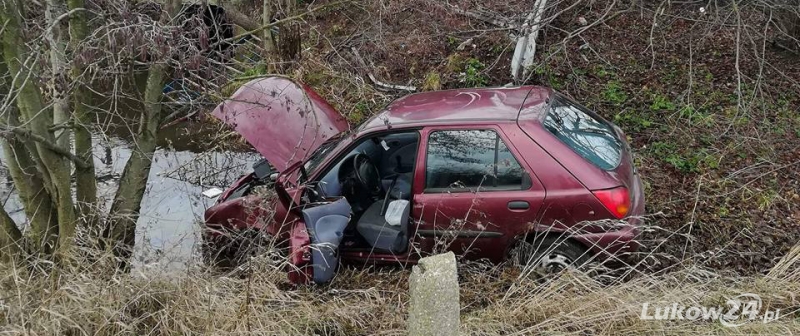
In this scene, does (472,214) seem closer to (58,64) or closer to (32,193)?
(58,64)

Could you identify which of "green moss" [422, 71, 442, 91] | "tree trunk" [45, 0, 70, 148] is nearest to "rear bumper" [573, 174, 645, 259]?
"tree trunk" [45, 0, 70, 148]

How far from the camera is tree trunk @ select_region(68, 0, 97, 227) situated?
4449mm

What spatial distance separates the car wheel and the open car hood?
1.86 meters

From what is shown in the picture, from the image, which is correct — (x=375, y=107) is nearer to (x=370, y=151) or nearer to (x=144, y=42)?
(x=370, y=151)

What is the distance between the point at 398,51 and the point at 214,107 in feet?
18.0

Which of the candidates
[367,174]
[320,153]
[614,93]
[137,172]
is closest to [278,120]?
[320,153]

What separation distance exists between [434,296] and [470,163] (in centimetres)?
193

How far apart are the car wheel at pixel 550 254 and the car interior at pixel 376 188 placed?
0.87 metres

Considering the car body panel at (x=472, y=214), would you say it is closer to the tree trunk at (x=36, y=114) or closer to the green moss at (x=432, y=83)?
the tree trunk at (x=36, y=114)

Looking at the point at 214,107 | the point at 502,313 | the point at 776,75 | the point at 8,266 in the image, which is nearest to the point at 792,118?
the point at 776,75

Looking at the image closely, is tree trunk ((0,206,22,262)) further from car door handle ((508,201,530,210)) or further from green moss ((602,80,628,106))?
green moss ((602,80,628,106))

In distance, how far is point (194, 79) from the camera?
4.24 meters

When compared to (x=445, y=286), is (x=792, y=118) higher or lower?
lower

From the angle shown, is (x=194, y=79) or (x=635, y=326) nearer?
(x=635, y=326)
